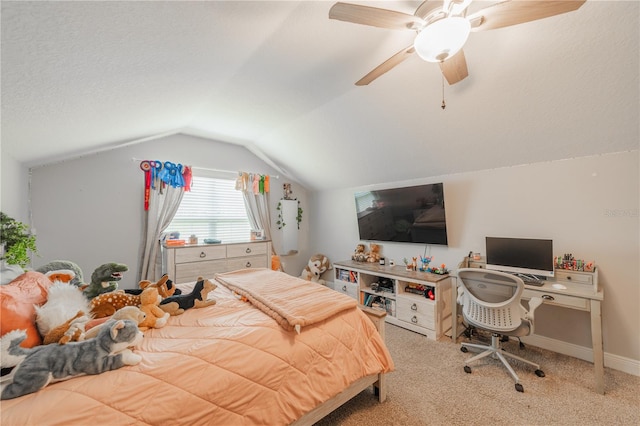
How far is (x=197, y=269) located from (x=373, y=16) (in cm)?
326

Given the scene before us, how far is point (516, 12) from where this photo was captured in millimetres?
1148

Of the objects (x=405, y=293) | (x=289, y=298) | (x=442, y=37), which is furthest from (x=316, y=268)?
(x=442, y=37)

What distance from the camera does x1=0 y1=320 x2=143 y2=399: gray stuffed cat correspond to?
0.92 meters

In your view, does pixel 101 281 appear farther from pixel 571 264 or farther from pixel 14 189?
pixel 571 264

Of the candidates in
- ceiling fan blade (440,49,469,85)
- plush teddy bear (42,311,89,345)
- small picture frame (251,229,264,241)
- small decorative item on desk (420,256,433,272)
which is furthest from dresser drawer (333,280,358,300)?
plush teddy bear (42,311,89,345)

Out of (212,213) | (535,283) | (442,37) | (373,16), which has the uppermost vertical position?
(373,16)

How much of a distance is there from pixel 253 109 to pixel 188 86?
0.84 metres

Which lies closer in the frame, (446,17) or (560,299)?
(446,17)

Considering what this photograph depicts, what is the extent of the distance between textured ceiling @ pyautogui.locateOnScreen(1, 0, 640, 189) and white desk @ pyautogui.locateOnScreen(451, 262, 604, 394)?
48.3 inches

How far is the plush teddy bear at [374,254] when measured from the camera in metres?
3.85

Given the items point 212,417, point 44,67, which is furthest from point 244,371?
point 44,67

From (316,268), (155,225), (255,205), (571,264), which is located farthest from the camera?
(316,268)

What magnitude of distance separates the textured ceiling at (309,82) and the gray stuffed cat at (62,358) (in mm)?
1170

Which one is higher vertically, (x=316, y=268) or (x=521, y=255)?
(x=521, y=255)
